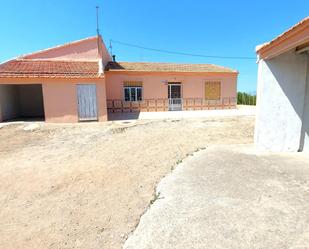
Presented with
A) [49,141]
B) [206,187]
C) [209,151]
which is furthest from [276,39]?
[49,141]

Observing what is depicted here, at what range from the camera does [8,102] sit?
1316 centimetres

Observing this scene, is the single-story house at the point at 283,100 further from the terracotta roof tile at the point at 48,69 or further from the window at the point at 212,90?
the window at the point at 212,90

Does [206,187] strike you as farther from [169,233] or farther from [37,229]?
[37,229]

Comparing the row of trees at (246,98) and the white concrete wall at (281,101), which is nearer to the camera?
the white concrete wall at (281,101)

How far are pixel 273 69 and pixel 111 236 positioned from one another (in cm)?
561

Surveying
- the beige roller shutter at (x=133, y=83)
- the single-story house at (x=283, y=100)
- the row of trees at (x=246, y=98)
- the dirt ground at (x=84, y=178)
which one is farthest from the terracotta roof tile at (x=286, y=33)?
the row of trees at (x=246, y=98)

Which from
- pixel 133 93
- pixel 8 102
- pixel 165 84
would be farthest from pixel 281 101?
pixel 8 102

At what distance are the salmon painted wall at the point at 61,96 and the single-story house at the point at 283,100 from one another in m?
8.79

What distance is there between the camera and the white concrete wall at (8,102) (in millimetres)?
12273

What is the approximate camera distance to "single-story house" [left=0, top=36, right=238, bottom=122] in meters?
11.7

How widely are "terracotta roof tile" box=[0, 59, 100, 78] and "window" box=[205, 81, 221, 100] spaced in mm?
9415

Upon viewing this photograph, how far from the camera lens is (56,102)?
11680 millimetres

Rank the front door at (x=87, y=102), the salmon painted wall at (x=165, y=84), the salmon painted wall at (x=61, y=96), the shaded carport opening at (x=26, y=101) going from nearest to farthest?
the salmon painted wall at (x=61, y=96), the front door at (x=87, y=102), the shaded carport opening at (x=26, y=101), the salmon painted wall at (x=165, y=84)

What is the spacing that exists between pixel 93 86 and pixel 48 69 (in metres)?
3.48
